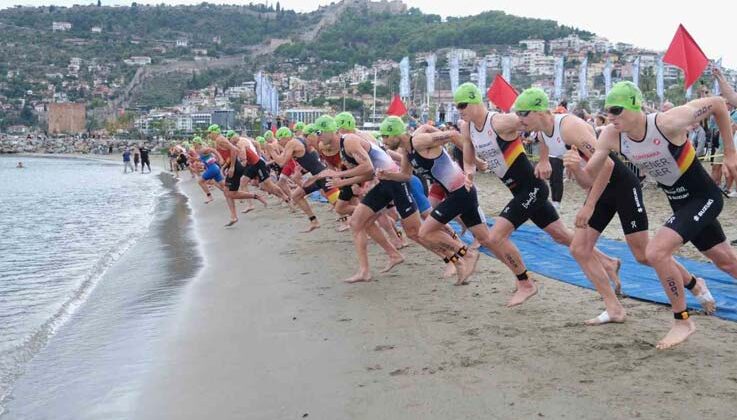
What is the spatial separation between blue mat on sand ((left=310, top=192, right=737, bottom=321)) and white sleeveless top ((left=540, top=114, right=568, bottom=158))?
1383mm

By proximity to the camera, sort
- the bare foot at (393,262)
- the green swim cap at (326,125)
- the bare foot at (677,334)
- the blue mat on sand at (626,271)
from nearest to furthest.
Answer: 1. the bare foot at (677,334)
2. the blue mat on sand at (626,271)
3. the bare foot at (393,262)
4. the green swim cap at (326,125)

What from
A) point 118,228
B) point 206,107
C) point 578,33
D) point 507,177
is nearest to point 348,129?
point 507,177

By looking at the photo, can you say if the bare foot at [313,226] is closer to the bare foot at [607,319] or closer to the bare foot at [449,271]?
the bare foot at [449,271]

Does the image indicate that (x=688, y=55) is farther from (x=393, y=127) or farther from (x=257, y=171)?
(x=257, y=171)

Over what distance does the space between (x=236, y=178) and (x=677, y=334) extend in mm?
12205

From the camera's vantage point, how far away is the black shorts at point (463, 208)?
786 cm

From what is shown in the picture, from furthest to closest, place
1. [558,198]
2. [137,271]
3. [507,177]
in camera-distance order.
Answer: [558,198] → [137,271] → [507,177]

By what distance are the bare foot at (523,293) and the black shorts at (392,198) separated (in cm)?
190

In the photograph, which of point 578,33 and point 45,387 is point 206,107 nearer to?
point 578,33

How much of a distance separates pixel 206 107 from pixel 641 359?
18765 cm

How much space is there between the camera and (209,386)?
563 centimetres

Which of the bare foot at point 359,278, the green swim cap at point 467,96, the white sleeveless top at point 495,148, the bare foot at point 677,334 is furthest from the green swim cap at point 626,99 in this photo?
the bare foot at point 359,278

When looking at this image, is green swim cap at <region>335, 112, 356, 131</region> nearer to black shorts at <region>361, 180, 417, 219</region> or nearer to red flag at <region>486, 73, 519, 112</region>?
black shorts at <region>361, 180, 417, 219</region>

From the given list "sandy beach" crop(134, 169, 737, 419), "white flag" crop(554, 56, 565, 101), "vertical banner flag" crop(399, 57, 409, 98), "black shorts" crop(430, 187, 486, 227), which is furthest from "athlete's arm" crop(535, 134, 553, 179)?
"white flag" crop(554, 56, 565, 101)
